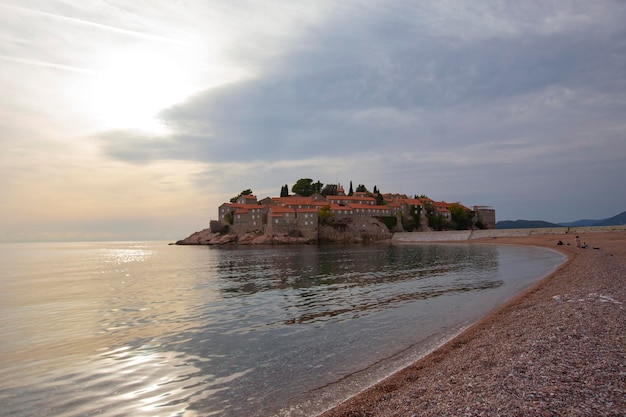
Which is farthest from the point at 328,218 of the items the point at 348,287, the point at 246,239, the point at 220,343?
the point at 220,343

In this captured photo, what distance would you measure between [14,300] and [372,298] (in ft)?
Answer: 90.2

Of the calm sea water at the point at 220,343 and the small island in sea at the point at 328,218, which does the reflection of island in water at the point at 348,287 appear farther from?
the small island in sea at the point at 328,218

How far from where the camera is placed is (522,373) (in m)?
8.51

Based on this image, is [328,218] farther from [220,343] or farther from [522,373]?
[522,373]

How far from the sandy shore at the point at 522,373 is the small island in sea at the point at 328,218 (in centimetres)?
10928

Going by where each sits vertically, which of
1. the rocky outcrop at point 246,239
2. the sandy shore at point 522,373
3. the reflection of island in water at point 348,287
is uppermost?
the rocky outcrop at point 246,239

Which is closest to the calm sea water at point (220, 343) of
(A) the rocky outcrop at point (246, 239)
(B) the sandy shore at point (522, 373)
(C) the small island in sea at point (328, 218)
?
(B) the sandy shore at point (522, 373)

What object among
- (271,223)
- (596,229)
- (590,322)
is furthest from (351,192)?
(590,322)

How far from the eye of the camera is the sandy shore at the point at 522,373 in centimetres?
696

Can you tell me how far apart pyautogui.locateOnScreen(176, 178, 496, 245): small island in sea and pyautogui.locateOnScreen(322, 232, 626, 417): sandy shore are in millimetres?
109280

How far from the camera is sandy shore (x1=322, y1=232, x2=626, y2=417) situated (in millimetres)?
6965

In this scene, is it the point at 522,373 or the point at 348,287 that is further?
the point at 348,287

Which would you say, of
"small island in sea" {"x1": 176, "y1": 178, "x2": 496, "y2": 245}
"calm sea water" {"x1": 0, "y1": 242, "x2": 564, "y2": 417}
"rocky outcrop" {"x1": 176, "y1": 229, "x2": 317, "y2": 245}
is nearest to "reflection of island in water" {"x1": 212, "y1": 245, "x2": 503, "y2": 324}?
"calm sea water" {"x1": 0, "y1": 242, "x2": 564, "y2": 417}

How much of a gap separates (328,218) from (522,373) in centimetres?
12062
